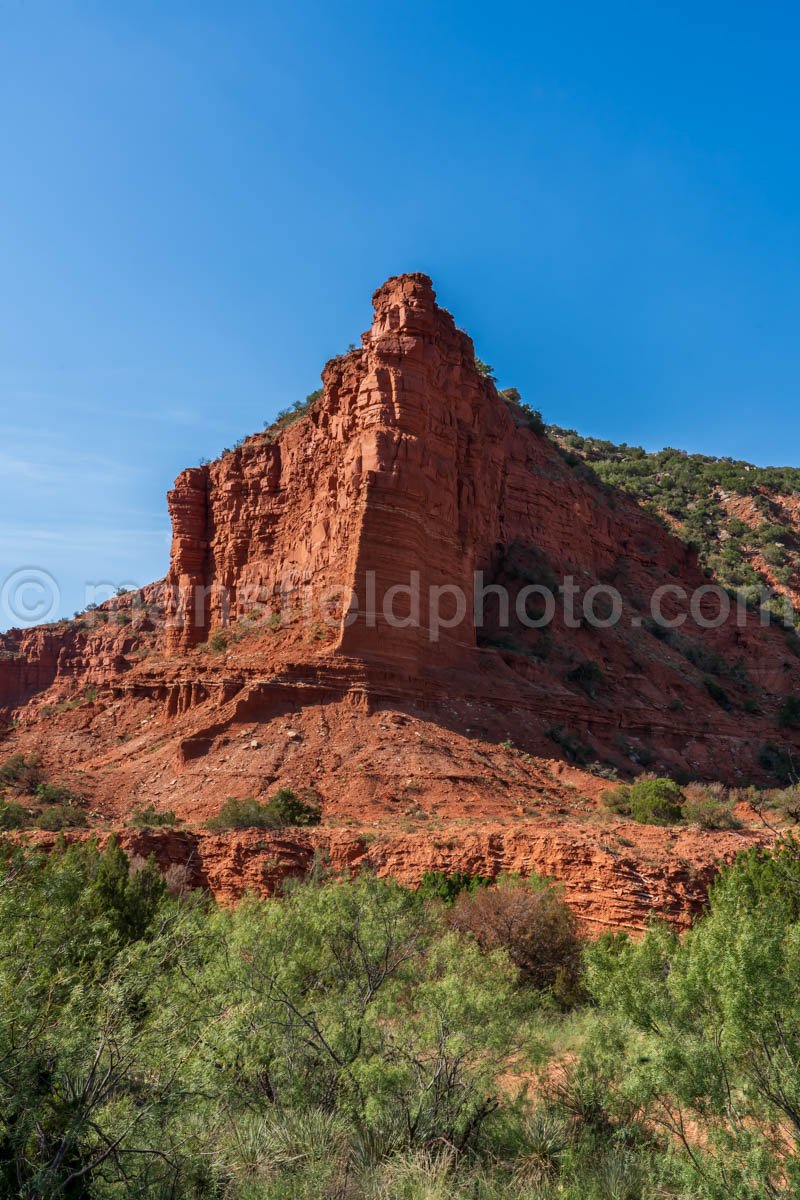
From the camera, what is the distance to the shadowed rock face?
944 inches

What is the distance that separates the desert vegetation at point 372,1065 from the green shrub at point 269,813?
1035 cm

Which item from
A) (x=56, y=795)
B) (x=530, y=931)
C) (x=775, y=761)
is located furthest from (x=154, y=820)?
(x=775, y=761)

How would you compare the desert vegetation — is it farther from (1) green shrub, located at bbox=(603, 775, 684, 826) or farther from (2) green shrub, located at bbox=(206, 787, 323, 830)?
(1) green shrub, located at bbox=(603, 775, 684, 826)

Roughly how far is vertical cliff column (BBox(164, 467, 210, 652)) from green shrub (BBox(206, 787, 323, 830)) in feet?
55.2

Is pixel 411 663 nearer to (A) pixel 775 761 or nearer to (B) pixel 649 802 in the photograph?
(B) pixel 649 802

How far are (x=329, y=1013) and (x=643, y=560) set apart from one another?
43.1 m

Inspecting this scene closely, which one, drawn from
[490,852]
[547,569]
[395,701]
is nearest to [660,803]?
[490,852]

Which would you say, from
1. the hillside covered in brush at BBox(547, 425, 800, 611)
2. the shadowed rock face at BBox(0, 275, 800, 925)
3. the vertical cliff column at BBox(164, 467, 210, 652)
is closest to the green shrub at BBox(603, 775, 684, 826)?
the shadowed rock face at BBox(0, 275, 800, 925)

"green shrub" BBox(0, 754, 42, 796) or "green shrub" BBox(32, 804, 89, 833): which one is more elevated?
"green shrub" BBox(0, 754, 42, 796)

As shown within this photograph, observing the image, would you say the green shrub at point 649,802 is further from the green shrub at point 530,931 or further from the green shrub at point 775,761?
the green shrub at point 775,761

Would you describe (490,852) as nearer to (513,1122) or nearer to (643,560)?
(513,1122)

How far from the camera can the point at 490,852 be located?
18.6m

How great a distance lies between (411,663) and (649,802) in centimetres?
986

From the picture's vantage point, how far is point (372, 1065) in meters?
8.33
